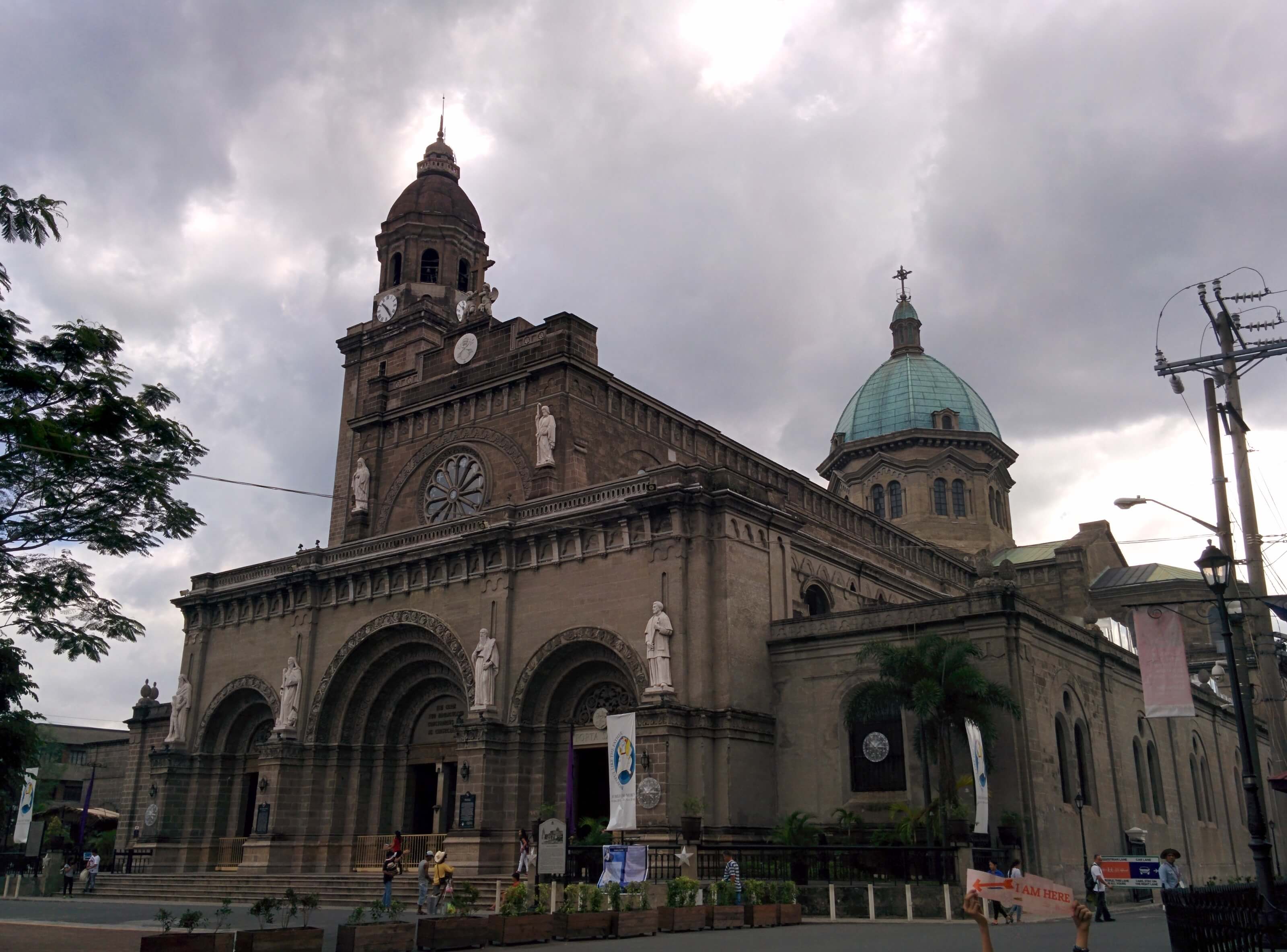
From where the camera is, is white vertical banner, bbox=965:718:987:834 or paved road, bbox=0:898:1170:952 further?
white vertical banner, bbox=965:718:987:834

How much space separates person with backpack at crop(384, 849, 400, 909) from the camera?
28516mm

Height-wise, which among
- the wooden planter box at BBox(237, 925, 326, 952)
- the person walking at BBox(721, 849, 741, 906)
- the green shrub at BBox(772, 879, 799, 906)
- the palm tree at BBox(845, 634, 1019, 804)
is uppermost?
the palm tree at BBox(845, 634, 1019, 804)

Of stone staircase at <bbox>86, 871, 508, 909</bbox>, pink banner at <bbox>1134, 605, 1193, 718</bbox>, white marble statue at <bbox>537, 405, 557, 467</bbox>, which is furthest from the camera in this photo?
white marble statue at <bbox>537, 405, 557, 467</bbox>

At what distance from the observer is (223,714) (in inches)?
1812

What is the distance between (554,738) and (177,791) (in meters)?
18.8

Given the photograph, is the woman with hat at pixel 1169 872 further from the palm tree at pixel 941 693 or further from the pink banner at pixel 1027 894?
the pink banner at pixel 1027 894

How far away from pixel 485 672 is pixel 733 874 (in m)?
13.4

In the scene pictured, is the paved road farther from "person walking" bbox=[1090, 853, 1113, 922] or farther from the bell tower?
the bell tower

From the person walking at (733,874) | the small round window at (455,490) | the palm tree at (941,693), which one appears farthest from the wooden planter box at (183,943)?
the small round window at (455,490)

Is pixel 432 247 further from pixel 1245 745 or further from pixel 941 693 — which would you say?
pixel 1245 745

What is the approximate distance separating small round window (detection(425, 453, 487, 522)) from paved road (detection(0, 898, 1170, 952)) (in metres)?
18.7

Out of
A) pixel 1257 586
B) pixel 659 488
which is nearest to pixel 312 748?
pixel 659 488

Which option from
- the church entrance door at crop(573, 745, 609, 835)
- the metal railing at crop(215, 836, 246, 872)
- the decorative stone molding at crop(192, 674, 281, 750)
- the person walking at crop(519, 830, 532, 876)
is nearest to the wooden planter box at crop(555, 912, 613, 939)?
A: the person walking at crop(519, 830, 532, 876)

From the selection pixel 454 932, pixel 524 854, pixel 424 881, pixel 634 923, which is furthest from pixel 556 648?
pixel 454 932
